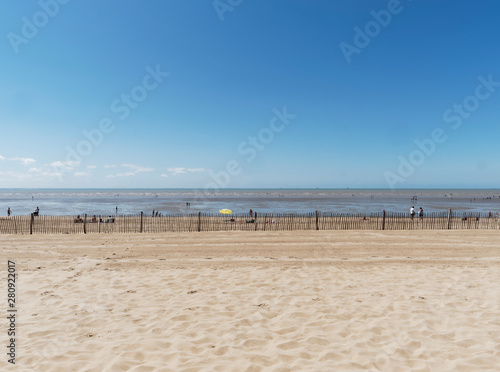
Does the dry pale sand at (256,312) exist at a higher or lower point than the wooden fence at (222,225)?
higher

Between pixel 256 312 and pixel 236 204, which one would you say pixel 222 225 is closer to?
pixel 256 312

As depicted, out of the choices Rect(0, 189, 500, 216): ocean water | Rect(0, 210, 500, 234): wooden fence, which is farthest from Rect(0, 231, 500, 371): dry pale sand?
Rect(0, 189, 500, 216): ocean water

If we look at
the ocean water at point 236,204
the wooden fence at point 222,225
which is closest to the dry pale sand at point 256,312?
the wooden fence at point 222,225

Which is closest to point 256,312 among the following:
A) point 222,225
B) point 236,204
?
point 222,225

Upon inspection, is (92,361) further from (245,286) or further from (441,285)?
(441,285)

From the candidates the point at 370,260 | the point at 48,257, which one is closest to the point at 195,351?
the point at 370,260

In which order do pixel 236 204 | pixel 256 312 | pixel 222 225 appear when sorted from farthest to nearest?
pixel 236 204
pixel 222 225
pixel 256 312

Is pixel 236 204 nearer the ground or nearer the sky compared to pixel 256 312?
nearer the ground

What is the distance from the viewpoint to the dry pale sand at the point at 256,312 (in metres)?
4.40

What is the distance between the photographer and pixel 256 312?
19.9ft

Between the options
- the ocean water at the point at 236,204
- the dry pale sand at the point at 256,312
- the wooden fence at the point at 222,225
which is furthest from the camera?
the ocean water at the point at 236,204

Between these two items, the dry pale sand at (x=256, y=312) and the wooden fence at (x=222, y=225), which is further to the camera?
the wooden fence at (x=222, y=225)

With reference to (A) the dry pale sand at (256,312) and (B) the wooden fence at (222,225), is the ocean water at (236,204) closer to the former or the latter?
(B) the wooden fence at (222,225)

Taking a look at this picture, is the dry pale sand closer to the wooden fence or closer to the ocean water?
the wooden fence
